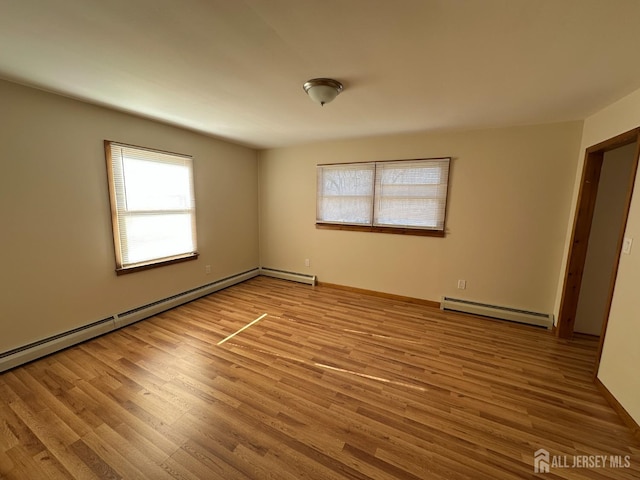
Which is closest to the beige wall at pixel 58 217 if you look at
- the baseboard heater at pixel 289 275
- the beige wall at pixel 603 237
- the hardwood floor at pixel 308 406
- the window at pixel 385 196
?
the hardwood floor at pixel 308 406

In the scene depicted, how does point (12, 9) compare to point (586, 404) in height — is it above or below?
above

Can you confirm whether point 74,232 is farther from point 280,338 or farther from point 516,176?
point 516,176

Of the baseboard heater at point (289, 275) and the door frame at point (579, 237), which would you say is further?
the baseboard heater at point (289, 275)

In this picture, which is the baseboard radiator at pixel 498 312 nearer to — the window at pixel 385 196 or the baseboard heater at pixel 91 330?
the window at pixel 385 196

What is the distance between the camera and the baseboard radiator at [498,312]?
2.94 metres

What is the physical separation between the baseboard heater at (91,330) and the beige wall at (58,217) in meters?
0.06

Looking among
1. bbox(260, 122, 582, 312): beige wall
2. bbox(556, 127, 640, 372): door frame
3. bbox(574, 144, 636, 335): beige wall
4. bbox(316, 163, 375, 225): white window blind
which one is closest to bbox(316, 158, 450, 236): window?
bbox(316, 163, 375, 225): white window blind

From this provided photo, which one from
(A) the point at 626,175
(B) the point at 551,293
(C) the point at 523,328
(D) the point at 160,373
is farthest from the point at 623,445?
(D) the point at 160,373

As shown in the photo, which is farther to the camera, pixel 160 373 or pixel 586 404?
pixel 160 373

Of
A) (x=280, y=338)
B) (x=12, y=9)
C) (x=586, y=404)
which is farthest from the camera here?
(x=280, y=338)

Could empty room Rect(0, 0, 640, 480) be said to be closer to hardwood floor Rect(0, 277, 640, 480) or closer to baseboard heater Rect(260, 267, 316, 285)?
hardwood floor Rect(0, 277, 640, 480)

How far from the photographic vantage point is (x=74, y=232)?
2.35 m

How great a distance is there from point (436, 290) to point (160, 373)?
3278 millimetres

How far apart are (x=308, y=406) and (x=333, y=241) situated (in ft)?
8.51
